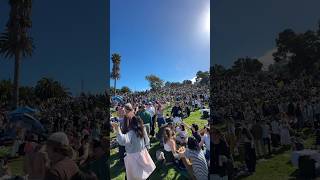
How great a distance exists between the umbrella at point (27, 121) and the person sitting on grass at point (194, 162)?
4.09 meters

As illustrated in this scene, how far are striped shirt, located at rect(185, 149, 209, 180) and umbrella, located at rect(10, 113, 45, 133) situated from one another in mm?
4123

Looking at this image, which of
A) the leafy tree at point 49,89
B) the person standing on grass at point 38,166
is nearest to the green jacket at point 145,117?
the leafy tree at point 49,89

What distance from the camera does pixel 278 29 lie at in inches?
449

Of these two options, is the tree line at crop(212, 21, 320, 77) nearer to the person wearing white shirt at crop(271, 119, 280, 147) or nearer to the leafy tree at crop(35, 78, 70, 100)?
the person wearing white shirt at crop(271, 119, 280, 147)

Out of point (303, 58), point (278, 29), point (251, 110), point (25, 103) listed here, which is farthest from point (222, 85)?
point (25, 103)

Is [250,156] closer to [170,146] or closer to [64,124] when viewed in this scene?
[170,146]

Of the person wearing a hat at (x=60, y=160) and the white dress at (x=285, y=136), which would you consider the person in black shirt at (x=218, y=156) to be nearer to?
the white dress at (x=285, y=136)

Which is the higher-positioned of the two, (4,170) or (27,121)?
(27,121)

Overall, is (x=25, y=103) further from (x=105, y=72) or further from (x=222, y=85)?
(x=222, y=85)

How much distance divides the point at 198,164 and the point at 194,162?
0.21 ft

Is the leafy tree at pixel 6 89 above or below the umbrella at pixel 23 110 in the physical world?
above

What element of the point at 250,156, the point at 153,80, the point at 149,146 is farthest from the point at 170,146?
the point at 153,80

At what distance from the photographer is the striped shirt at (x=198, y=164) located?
6691 mm

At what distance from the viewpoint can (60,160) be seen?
3.38 metres
